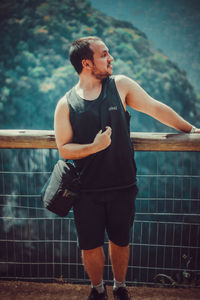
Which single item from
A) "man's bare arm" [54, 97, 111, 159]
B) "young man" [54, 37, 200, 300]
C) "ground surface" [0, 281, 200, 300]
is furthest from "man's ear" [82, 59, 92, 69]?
"ground surface" [0, 281, 200, 300]

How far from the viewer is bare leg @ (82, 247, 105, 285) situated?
1.66 meters

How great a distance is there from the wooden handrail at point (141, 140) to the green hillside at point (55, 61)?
26.3 ft

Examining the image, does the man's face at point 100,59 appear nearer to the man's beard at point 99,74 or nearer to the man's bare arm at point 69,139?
the man's beard at point 99,74

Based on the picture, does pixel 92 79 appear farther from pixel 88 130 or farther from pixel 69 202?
pixel 69 202

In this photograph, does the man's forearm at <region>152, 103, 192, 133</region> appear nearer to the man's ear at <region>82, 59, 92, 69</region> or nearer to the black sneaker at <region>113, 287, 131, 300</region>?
the man's ear at <region>82, 59, 92, 69</region>

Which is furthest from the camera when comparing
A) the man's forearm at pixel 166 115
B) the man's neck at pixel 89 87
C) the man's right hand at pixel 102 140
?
the man's forearm at pixel 166 115

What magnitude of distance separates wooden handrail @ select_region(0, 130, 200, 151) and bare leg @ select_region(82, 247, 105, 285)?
2.39 ft

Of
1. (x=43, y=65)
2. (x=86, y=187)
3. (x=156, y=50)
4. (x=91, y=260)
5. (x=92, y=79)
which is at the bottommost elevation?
(x=91, y=260)

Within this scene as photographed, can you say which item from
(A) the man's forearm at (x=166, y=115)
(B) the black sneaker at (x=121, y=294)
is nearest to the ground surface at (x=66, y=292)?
(B) the black sneaker at (x=121, y=294)

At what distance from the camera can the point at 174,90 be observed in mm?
10867

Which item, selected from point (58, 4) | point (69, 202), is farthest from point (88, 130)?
point (58, 4)

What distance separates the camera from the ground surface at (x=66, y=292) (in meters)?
2.12

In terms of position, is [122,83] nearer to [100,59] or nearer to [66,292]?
[100,59]

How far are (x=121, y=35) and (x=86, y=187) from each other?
444 inches
